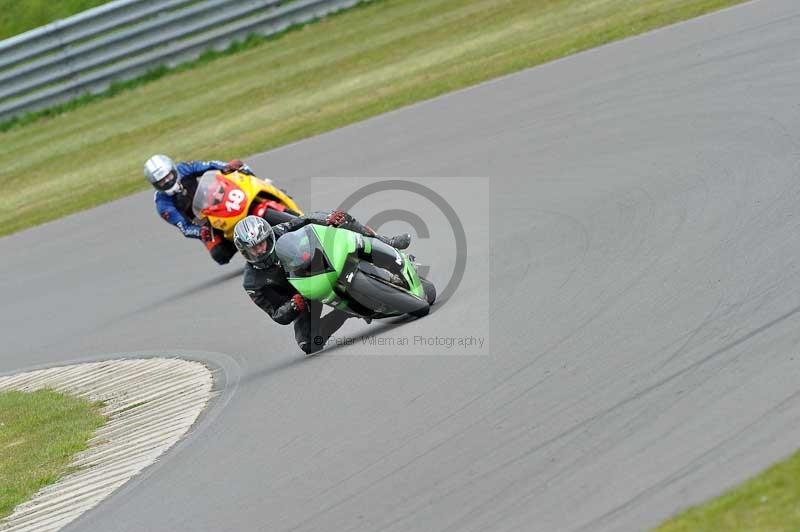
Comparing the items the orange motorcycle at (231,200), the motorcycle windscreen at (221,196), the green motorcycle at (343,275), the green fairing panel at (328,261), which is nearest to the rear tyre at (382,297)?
the green motorcycle at (343,275)

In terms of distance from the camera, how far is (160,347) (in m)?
12.0

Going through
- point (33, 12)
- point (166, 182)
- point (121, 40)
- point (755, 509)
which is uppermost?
point (33, 12)

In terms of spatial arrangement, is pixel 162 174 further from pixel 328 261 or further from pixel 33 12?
pixel 33 12

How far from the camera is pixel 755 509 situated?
531cm

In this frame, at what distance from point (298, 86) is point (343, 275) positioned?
12.8m

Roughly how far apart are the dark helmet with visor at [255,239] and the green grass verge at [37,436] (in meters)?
1.99

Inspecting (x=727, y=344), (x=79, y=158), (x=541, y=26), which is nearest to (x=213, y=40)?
(x=79, y=158)

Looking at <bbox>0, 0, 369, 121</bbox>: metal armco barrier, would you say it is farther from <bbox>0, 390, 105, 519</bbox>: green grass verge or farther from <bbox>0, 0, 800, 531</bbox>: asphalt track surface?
<bbox>0, 390, 105, 519</bbox>: green grass verge

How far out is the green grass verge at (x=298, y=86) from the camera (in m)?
18.6

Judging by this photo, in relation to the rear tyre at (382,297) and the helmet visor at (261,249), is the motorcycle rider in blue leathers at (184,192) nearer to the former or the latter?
the helmet visor at (261,249)

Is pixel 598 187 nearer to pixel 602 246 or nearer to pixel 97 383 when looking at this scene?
pixel 602 246

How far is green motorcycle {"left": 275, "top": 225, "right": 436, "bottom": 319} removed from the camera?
31.9 ft

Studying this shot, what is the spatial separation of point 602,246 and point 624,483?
4.44 m

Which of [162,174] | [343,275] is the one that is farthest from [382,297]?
[162,174]
